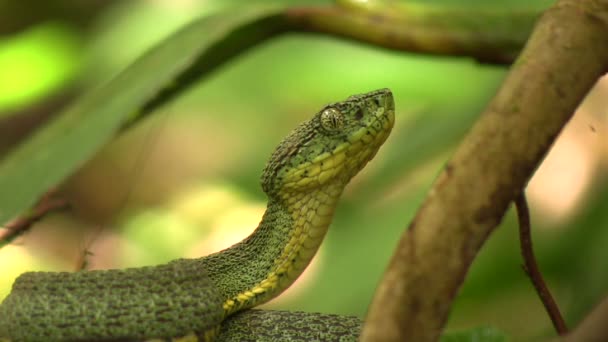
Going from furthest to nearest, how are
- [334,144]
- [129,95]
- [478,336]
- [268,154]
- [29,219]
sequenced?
[268,154] < [129,95] < [29,219] < [334,144] < [478,336]

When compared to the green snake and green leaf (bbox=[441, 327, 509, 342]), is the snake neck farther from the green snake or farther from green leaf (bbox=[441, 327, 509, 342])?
green leaf (bbox=[441, 327, 509, 342])

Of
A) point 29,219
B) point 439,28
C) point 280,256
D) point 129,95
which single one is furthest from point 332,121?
point 29,219

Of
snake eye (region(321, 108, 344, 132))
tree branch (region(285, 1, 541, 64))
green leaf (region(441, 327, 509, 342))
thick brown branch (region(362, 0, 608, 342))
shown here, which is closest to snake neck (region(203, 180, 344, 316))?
snake eye (region(321, 108, 344, 132))

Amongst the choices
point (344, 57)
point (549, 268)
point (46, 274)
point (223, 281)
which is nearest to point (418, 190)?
point (549, 268)

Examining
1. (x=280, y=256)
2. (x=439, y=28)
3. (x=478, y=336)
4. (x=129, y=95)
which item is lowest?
(x=478, y=336)

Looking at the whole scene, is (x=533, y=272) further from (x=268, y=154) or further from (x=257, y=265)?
(x=268, y=154)

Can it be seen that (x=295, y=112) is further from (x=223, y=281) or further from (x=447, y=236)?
(x=447, y=236)

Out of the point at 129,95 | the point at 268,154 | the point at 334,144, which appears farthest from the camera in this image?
the point at 268,154
